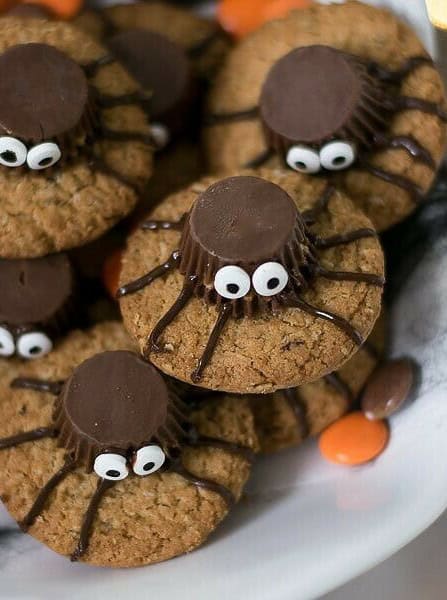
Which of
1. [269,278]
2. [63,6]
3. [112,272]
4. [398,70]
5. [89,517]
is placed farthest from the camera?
[63,6]

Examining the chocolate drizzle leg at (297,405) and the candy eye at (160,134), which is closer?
the chocolate drizzle leg at (297,405)

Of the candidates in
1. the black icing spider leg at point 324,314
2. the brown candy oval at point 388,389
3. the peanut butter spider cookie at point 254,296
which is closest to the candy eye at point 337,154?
the peanut butter spider cookie at point 254,296

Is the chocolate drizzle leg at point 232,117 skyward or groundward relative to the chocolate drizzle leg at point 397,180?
groundward

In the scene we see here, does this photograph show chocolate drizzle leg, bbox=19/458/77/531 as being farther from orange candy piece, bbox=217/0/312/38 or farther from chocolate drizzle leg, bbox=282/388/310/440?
orange candy piece, bbox=217/0/312/38

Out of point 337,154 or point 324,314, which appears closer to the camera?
point 324,314

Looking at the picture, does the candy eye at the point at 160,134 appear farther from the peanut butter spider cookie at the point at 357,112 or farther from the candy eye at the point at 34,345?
the candy eye at the point at 34,345

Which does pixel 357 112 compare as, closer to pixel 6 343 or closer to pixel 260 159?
pixel 260 159

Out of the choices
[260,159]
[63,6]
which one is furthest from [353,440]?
[63,6]

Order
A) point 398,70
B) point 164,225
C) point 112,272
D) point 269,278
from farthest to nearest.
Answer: point 112,272 → point 398,70 → point 164,225 → point 269,278
